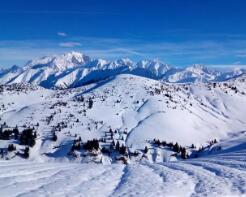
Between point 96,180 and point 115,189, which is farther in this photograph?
point 96,180

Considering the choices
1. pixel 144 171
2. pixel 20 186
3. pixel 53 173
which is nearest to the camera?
pixel 20 186

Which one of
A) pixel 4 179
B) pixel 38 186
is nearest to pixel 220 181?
pixel 38 186

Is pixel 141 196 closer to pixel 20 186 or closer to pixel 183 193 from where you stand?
pixel 183 193

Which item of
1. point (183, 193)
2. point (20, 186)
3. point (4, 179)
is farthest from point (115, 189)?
point (4, 179)

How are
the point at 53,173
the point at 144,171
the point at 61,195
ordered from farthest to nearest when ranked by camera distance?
the point at 144,171
the point at 53,173
the point at 61,195

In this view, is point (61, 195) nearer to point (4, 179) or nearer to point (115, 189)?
point (115, 189)

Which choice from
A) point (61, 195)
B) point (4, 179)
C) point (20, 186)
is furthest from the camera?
point (4, 179)

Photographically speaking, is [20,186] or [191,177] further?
[191,177]

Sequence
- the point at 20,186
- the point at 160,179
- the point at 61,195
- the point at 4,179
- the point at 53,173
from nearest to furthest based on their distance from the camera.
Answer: the point at 61,195 < the point at 20,186 < the point at 4,179 < the point at 160,179 < the point at 53,173
